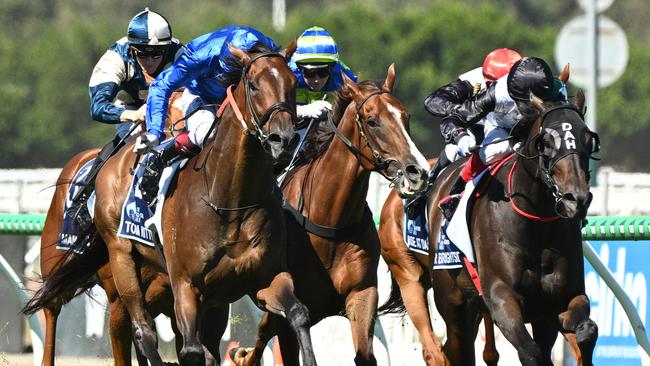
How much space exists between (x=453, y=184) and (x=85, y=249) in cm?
225

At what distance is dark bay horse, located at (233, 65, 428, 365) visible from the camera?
6871 millimetres

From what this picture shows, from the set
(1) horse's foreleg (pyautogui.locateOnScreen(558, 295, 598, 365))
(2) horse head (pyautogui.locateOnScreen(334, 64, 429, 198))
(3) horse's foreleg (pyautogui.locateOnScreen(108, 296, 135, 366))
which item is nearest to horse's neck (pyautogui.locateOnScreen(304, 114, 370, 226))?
(2) horse head (pyautogui.locateOnScreen(334, 64, 429, 198))

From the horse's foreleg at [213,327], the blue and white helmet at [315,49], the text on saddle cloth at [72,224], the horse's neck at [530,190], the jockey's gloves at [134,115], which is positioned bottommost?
the horse's foreleg at [213,327]

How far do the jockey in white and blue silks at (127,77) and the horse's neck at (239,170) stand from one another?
1411 mm

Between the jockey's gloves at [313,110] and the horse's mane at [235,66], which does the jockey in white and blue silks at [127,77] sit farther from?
the horse's mane at [235,66]

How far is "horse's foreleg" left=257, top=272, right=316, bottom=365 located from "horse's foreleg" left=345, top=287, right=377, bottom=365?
482 millimetres

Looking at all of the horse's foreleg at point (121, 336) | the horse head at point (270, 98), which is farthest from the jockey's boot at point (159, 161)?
the horse's foreleg at point (121, 336)

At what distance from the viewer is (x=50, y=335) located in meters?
8.85

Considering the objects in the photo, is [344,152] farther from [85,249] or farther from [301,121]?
[85,249]

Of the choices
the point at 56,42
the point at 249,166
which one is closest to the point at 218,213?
the point at 249,166

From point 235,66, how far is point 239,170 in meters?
0.50

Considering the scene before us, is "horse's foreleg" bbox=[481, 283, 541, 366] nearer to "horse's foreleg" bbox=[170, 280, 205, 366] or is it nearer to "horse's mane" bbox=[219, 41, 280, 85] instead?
"horse's foreleg" bbox=[170, 280, 205, 366]

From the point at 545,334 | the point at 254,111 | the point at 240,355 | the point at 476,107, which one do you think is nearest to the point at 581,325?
Answer: the point at 545,334

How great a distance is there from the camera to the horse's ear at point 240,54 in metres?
6.58
